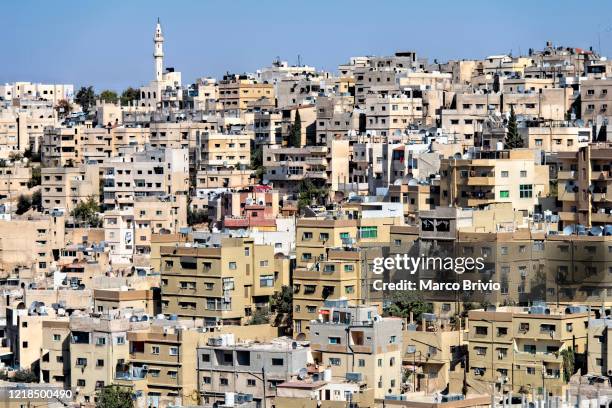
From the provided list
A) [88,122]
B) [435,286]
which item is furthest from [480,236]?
[88,122]

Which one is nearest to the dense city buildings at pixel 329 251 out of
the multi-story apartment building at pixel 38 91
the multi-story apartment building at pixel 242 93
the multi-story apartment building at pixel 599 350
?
the multi-story apartment building at pixel 599 350

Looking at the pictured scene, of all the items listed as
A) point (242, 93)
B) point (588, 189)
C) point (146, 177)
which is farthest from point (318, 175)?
point (242, 93)

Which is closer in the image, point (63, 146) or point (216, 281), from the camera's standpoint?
point (216, 281)

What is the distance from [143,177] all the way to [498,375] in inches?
718

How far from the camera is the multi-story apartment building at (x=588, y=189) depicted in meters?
31.7

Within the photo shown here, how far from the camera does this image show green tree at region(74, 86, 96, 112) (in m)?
62.2

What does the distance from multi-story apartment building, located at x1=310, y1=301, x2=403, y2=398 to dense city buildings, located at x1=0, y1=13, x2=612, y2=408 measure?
0.03 meters

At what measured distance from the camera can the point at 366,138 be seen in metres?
42.9

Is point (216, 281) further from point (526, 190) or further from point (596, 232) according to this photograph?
point (526, 190)

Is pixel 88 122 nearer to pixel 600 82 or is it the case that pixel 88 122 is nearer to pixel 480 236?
pixel 600 82

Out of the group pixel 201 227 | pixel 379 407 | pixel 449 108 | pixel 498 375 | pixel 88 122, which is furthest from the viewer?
pixel 88 122

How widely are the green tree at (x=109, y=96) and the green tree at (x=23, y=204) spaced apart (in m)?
15.8

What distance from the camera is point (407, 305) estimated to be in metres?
27.6

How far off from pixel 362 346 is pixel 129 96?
3666 centimetres
